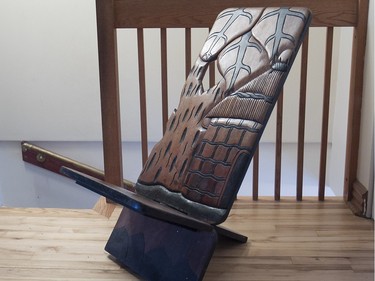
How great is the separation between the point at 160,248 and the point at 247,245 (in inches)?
14.7

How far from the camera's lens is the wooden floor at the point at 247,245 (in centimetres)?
130

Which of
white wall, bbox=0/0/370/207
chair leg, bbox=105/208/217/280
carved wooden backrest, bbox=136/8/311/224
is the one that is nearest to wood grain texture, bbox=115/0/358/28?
carved wooden backrest, bbox=136/8/311/224

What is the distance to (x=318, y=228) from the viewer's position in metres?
1.61

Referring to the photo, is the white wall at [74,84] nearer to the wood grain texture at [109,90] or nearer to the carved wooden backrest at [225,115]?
the wood grain texture at [109,90]

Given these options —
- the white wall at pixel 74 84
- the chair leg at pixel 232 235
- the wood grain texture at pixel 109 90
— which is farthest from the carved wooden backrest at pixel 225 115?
the white wall at pixel 74 84

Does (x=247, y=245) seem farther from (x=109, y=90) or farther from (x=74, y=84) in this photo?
(x=74, y=84)

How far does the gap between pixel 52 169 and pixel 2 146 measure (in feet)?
1.40

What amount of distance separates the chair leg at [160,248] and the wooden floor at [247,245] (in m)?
0.05

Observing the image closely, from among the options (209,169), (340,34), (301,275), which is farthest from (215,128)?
(340,34)

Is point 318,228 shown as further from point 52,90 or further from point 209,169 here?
point 52,90

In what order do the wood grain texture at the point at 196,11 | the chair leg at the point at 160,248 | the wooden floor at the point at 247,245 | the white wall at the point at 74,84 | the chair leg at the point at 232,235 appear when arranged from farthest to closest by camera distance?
the white wall at the point at 74,84 < the wood grain texture at the point at 196,11 < the chair leg at the point at 232,235 < the wooden floor at the point at 247,245 < the chair leg at the point at 160,248

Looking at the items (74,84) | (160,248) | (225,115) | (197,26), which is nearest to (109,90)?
(197,26)

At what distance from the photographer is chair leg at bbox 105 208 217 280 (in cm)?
118

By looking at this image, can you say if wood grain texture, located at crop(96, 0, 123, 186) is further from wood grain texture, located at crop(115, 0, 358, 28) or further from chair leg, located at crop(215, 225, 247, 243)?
chair leg, located at crop(215, 225, 247, 243)
